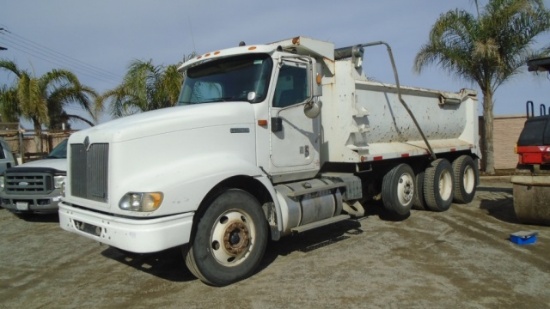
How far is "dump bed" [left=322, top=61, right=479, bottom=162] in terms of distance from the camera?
22.4 feet

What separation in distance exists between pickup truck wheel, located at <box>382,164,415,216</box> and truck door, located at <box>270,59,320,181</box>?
2052mm

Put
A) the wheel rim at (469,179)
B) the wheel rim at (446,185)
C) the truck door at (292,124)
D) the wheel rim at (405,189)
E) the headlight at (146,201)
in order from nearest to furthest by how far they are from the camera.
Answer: the headlight at (146,201) → the truck door at (292,124) → the wheel rim at (405,189) → the wheel rim at (446,185) → the wheel rim at (469,179)

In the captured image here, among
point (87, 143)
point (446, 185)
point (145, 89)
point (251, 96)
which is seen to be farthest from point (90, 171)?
point (145, 89)

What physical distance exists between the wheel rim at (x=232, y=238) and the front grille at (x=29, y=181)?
17.6ft

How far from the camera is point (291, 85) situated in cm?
591

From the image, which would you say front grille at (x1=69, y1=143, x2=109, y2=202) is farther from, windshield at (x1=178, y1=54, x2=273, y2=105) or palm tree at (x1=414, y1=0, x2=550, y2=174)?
palm tree at (x1=414, y1=0, x2=550, y2=174)

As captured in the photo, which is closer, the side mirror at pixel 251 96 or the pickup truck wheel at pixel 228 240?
the pickup truck wheel at pixel 228 240

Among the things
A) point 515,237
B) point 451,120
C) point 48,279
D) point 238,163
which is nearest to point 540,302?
point 515,237

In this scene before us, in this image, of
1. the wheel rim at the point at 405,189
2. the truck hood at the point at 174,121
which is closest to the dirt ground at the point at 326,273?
the wheel rim at the point at 405,189

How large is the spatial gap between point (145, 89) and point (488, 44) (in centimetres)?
1125

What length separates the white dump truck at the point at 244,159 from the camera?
443cm

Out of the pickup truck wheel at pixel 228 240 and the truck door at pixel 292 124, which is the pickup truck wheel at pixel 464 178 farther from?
the pickup truck wheel at pixel 228 240

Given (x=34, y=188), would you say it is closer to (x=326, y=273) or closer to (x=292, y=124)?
(x=292, y=124)

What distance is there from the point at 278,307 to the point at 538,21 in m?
13.9
